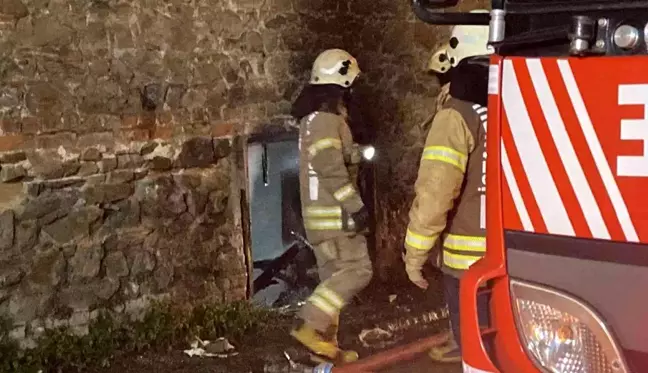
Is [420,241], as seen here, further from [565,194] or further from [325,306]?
[565,194]

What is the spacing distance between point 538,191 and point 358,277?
285cm

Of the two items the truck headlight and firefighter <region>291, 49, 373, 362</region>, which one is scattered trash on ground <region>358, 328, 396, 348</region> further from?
the truck headlight

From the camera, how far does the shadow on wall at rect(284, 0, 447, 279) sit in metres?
6.14

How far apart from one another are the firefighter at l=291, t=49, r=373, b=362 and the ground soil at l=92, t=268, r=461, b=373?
307 millimetres

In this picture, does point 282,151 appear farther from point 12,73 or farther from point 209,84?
point 12,73

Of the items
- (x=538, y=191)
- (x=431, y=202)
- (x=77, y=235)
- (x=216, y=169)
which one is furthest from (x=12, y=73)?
(x=538, y=191)

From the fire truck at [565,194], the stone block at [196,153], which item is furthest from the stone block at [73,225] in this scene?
the fire truck at [565,194]

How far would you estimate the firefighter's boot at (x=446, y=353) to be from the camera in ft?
15.5

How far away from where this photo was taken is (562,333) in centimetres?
217

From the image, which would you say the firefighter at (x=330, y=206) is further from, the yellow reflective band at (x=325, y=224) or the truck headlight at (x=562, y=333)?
the truck headlight at (x=562, y=333)

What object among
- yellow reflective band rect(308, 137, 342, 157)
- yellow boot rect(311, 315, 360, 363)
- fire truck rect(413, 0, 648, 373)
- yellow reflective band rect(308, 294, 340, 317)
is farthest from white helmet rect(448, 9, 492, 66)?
yellow boot rect(311, 315, 360, 363)

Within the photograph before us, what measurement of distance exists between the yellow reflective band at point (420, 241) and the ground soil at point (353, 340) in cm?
113

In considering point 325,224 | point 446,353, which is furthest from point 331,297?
point 446,353

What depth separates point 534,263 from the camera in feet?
7.30
